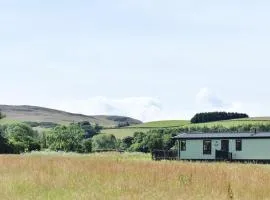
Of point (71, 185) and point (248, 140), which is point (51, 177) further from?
point (248, 140)

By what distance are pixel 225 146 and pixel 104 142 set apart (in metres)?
57.3

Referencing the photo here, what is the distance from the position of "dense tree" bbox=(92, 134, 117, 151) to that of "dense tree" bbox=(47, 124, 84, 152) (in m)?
18.1

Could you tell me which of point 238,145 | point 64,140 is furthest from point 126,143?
point 238,145

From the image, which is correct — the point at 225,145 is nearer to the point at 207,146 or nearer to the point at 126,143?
the point at 207,146

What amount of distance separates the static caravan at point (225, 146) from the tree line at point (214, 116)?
226 feet

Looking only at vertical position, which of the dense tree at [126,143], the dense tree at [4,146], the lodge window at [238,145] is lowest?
the dense tree at [4,146]

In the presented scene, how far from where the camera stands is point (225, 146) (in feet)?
165

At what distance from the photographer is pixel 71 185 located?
14.1 metres

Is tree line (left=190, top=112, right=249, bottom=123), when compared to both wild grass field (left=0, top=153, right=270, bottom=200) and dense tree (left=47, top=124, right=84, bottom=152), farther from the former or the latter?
wild grass field (left=0, top=153, right=270, bottom=200)

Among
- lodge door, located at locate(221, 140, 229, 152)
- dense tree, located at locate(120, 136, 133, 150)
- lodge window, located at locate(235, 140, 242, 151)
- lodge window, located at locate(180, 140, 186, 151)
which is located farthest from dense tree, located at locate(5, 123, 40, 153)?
lodge window, located at locate(235, 140, 242, 151)

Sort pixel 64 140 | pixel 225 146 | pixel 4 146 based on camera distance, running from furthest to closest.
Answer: pixel 64 140
pixel 4 146
pixel 225 146

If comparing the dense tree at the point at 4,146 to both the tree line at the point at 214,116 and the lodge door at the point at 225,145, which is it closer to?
the lodge door at the point at 225,145

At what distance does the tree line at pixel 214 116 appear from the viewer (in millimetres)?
122312

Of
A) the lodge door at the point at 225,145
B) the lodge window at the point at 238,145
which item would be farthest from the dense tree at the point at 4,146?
the lodge window at the point at 238,145
